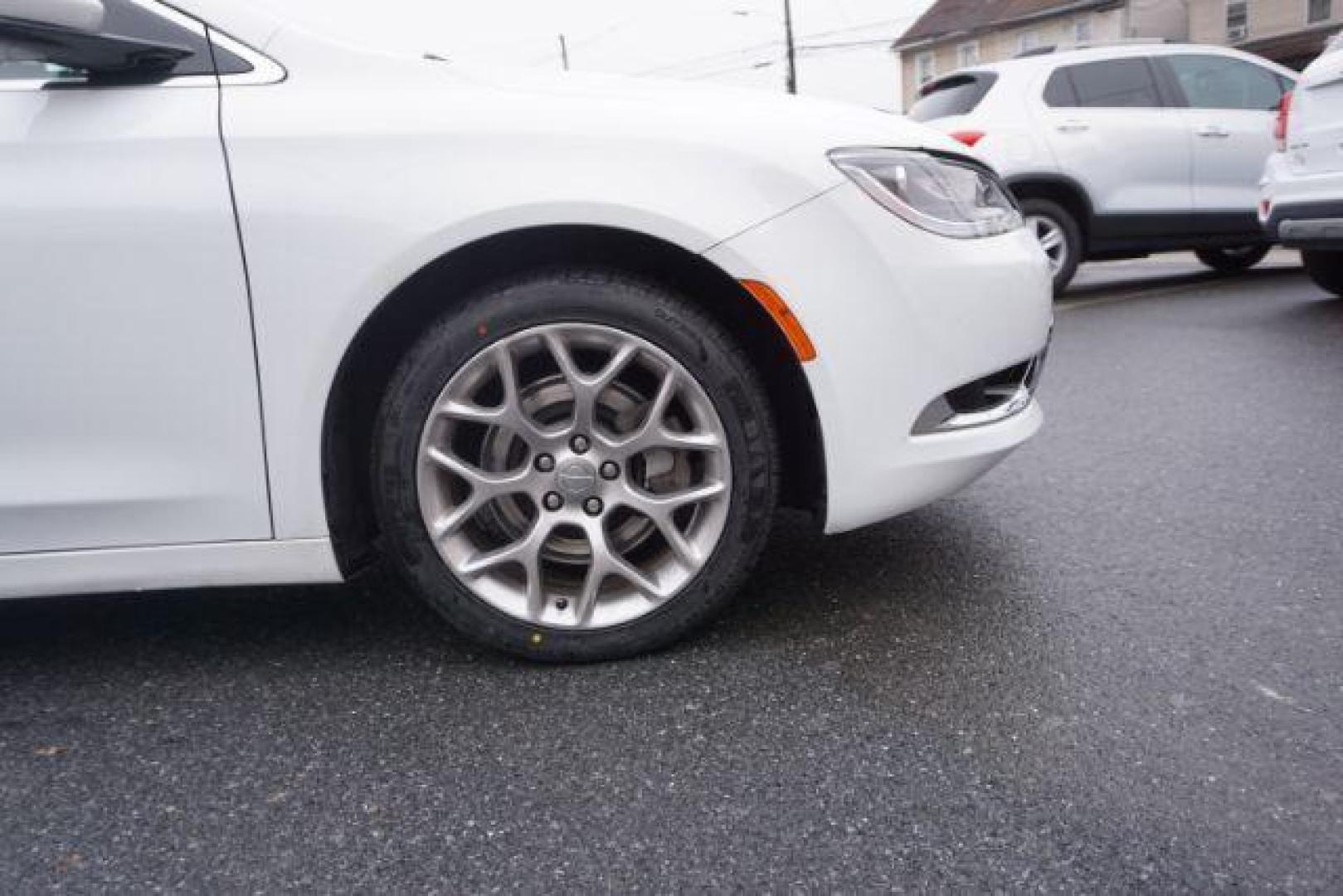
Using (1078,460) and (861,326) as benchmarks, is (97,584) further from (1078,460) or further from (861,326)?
(1078,460)

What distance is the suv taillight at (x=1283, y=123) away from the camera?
18.8 ft

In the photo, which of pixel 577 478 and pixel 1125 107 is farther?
pixel 1125 107

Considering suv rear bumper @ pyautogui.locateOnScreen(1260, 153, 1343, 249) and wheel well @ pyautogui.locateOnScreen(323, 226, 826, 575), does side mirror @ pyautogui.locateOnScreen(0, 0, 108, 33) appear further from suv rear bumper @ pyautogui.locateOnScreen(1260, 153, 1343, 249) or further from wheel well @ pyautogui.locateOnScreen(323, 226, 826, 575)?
suv rear bumper @ pyautogui.locateOnScreen(1260, 153, 1343, 249)

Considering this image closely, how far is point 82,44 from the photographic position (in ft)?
6.12

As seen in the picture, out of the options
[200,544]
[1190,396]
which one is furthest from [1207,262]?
[200,544]

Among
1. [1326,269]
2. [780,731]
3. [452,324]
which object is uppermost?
[452,324]

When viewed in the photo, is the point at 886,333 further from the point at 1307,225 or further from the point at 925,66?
the point at 925,66

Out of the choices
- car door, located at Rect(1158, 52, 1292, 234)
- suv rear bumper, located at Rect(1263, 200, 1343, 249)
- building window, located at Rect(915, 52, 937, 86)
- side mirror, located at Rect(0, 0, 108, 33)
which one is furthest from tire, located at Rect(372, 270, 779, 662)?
building window, located at Rect(915, 52, 937, 86)

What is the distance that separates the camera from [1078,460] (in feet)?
11.5

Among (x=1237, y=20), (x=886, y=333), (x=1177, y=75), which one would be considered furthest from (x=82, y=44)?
→ (x=1237, y=20)

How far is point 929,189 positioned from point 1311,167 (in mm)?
4569

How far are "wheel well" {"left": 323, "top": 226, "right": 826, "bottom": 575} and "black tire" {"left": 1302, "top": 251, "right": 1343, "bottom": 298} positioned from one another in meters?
5.90

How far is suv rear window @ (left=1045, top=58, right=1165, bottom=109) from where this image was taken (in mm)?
7203

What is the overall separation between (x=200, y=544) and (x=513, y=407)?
2.20ft
